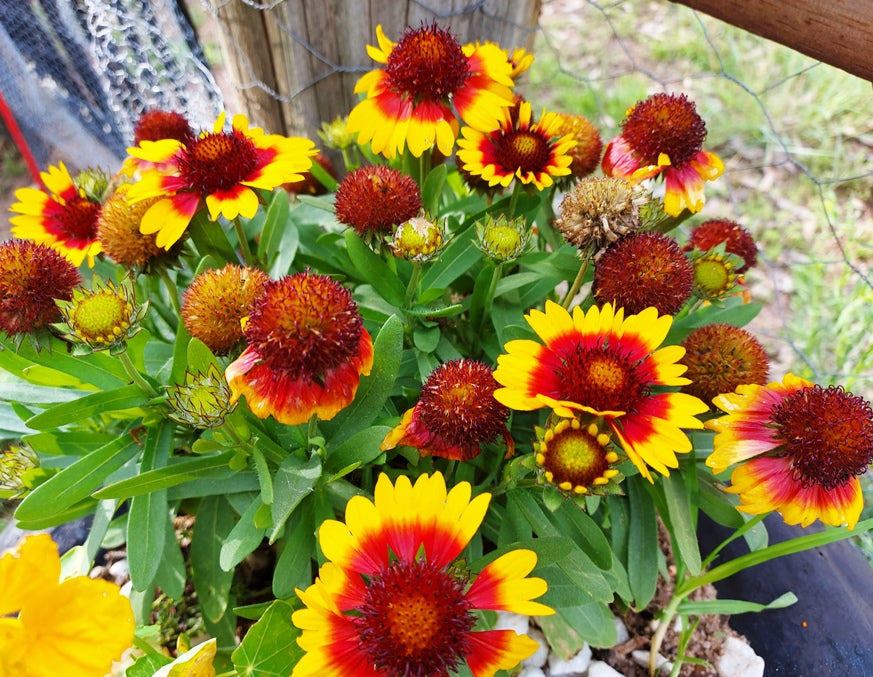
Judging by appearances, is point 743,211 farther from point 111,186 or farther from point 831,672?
point 111,186

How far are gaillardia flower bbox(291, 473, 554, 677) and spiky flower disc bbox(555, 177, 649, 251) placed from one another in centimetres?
41

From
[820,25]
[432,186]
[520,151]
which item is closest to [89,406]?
[432,186]

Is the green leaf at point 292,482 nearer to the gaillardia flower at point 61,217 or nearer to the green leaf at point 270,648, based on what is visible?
the green leaf at point 270,648

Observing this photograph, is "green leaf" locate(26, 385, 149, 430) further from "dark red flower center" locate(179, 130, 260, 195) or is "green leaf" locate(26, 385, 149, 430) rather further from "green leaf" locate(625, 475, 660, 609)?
"green leaf" locate(625, 475, 660, 609)

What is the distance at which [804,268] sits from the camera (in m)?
2.53

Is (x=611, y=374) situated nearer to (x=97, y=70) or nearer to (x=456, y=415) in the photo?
(x=456, y=415)

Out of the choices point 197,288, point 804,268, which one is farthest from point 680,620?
point 804,268

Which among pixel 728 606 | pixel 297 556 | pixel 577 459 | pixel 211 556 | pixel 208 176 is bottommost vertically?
pixel 728 606

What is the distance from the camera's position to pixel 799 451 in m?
0.89

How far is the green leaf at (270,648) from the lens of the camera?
941mm

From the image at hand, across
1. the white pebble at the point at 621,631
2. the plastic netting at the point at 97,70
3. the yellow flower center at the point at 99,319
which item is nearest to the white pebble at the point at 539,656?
the white pebble at the point at 621,631

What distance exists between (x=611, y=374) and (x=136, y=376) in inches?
26.1

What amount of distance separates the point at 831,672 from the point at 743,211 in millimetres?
1993

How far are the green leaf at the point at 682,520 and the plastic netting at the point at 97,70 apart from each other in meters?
1.64
